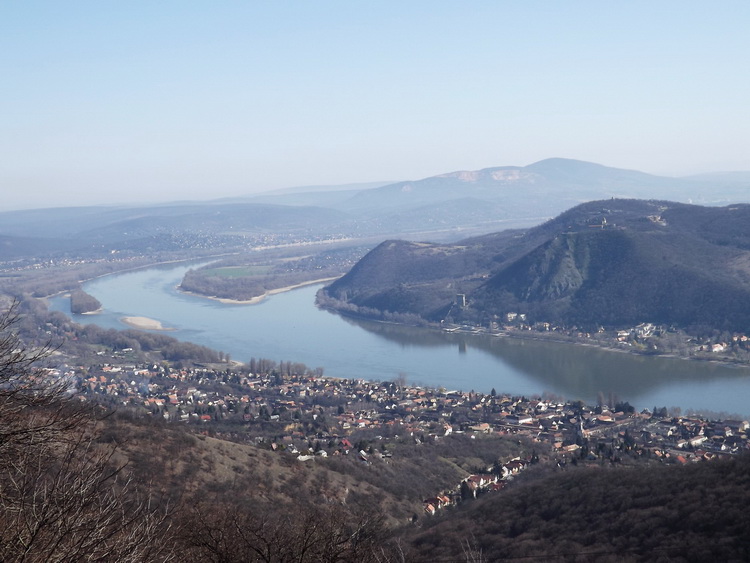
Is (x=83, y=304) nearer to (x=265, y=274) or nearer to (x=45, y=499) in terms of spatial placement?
(x=265, y=274)

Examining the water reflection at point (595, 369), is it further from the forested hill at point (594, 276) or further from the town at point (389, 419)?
the forested hill at point (594, 276)

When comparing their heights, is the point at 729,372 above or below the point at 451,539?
below

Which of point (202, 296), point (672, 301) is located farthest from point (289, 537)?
point (202, 296)

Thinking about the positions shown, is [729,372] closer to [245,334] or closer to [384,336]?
[384,336]

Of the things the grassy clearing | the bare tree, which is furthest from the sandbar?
the bare tree

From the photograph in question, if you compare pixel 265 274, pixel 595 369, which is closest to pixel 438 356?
pixel 595 369

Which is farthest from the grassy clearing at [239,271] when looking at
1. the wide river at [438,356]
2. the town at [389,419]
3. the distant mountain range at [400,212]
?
the town at [389,419]
